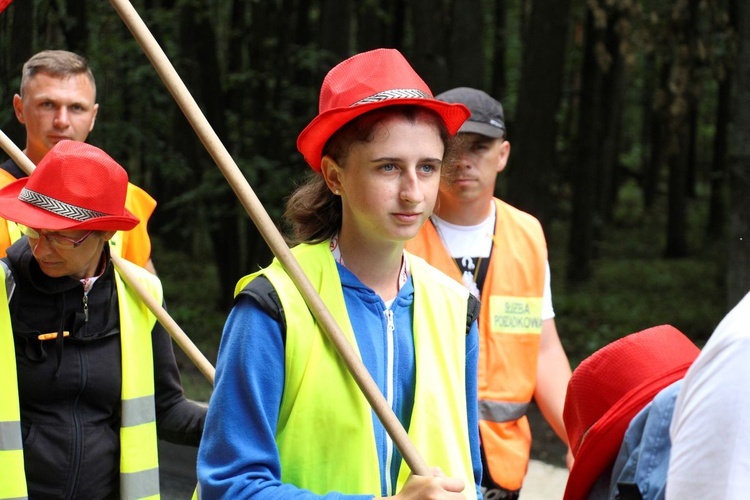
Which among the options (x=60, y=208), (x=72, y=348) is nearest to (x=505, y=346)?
(x=72, y=348)

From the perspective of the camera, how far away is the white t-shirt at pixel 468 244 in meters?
4.44

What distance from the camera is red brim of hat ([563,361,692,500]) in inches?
82.7

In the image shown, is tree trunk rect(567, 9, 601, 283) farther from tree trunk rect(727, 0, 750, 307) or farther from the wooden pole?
the wooden pole

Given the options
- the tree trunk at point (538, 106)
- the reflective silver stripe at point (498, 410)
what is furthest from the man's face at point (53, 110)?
the tree trunk at point (538, 106)

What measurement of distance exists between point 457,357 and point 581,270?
1618cm

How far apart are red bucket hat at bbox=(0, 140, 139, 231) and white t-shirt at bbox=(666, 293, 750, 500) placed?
2180 millimetres

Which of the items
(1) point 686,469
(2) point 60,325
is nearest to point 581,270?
(2) point 60,325

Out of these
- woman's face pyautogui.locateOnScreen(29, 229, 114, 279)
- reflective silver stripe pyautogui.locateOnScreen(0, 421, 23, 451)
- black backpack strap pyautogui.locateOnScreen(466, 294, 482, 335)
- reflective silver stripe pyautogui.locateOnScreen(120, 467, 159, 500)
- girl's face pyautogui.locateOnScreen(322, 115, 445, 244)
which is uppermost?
girl's face pyautogui.locateOnScreen(322, 115, 445, 244)

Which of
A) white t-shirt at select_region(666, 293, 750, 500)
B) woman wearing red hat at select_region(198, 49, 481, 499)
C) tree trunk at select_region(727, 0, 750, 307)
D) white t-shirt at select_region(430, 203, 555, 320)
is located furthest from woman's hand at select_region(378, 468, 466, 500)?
tree trunk at select_region(727, 0, 750, 307)

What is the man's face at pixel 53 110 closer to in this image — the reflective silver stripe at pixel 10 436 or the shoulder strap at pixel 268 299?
the reflective silver stripe at pixel 10 436

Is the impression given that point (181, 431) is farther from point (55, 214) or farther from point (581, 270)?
point (581, 270)

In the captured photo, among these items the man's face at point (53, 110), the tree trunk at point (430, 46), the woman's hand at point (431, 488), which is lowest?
the woman's hand at point (431, 488)

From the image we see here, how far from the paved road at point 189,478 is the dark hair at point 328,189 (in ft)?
14.4

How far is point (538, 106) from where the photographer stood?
12.6 meters
